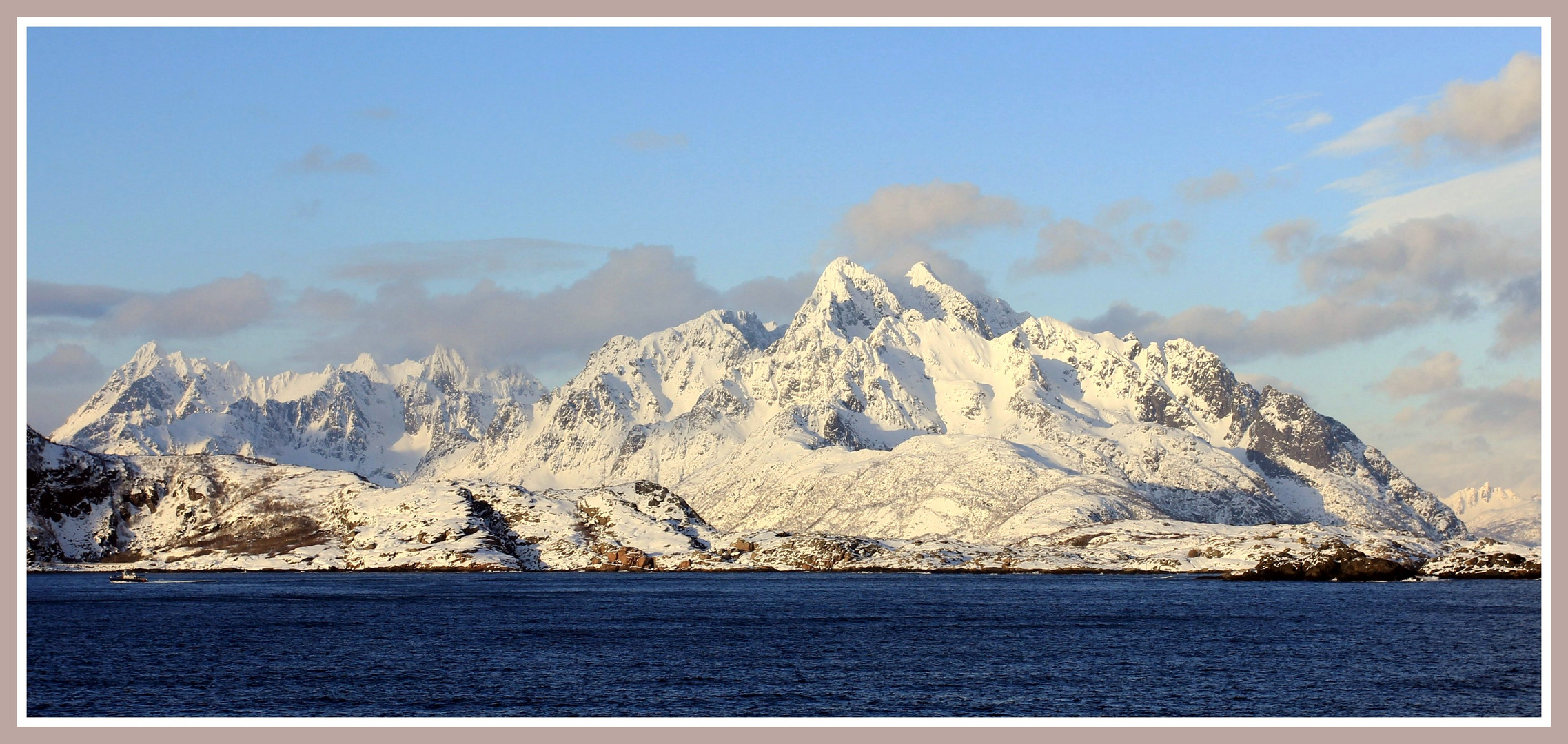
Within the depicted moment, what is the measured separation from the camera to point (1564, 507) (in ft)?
268

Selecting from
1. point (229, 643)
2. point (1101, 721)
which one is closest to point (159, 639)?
point (229, 643)

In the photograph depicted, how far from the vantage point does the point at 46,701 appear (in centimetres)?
10581

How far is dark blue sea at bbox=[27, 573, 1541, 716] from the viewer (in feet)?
347

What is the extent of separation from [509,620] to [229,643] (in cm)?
3981

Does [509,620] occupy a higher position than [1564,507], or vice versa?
[1564,507]

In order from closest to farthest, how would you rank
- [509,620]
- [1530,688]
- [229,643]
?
[1530,688] < [229,643] < [509,620]

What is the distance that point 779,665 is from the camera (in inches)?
5143

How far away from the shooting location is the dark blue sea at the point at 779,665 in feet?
347

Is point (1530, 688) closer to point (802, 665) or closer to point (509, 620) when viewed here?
point (802, 665)

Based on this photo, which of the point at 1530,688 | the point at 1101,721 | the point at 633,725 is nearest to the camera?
the point at 633,725

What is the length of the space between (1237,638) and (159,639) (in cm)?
10910

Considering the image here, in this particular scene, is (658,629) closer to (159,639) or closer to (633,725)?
(159,639)

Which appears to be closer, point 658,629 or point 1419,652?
point 1419,652

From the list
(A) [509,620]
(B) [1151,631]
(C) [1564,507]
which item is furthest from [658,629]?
(C) [1564,507]
